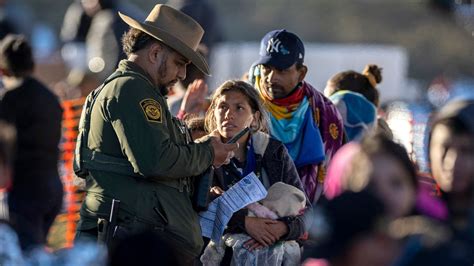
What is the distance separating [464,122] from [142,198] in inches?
68.7

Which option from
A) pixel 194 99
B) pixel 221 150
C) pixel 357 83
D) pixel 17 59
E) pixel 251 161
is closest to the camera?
pixel 221 150

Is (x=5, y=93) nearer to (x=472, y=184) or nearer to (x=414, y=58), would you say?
(x=472, y=184)

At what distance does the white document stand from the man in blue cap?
0.83 m

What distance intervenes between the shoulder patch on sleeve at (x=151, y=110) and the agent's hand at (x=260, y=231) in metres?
0.92

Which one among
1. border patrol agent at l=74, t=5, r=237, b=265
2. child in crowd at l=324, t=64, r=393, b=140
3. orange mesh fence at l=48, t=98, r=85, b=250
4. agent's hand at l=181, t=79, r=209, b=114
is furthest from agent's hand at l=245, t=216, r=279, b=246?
orange mesh fence at l=48, t=98, r=85, b=250

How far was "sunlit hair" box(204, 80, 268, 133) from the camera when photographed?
6.72 m

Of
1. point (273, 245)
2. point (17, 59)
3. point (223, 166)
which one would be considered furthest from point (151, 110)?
point (17, 59)

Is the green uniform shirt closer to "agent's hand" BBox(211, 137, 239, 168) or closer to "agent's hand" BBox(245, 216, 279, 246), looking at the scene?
"agent's hand" BBox(211, 137, 239, 168)

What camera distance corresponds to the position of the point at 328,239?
3992 millimetres

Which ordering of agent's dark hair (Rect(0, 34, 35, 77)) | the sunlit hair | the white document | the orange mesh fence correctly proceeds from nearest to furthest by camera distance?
the white document
the sunlit hair
agent's dark hair (Rect(0, 34, 35, 77))
the orange mesh fence

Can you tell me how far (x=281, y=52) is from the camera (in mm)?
7402

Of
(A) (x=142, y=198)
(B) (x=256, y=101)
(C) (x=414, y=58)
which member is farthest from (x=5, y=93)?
(C) (x=414, y=58)

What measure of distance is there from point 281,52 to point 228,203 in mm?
1298

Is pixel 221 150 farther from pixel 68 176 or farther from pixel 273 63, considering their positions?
pixel 68 176
